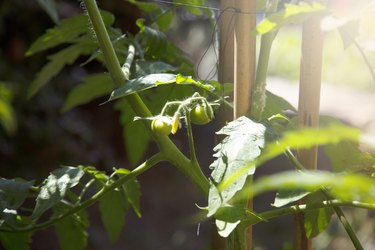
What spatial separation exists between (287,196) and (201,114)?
108 mm

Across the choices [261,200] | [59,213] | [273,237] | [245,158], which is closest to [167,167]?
[261,200]

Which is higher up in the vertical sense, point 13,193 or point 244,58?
point 244,58

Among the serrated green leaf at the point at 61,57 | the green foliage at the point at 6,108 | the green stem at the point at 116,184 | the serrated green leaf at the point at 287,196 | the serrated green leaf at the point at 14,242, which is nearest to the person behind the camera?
the green foliage at the point at 6,108

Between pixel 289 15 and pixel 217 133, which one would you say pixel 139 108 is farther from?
pixel 289 15

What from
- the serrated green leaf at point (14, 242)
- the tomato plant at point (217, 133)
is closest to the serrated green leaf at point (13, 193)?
the tomato plant at point (217, 133)

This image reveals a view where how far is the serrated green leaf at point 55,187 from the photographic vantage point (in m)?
0.56

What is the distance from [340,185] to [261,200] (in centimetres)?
285

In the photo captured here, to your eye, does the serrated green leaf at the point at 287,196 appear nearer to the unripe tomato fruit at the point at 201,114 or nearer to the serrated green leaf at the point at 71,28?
the unripe tomato fruit at the point at 201,114

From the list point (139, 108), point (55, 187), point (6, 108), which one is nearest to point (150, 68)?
point (139, 108)

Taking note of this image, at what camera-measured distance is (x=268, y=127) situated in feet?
1.70

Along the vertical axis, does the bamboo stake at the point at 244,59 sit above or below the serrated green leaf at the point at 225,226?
above

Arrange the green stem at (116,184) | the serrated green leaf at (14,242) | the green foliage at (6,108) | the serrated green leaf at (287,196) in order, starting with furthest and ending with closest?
the serrated green leaf at (14,242), the green stem at (116,184), the serrated green leaf at (287,196), the green foliage at (6,108)

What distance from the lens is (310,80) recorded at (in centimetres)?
66

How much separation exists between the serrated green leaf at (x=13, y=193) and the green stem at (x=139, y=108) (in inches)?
5.6
